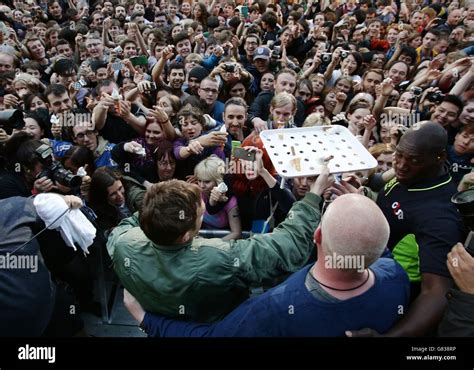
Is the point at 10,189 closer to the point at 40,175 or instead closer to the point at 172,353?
the point at 40,175

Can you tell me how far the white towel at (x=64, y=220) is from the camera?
1.43 metres

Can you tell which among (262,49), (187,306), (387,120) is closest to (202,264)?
(187,306)

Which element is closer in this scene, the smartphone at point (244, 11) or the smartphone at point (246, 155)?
the smartphone at point (246, 155)

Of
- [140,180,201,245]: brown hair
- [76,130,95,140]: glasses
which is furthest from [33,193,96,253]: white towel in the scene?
[76,130,95,140]: glasses

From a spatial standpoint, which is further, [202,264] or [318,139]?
[318,139]

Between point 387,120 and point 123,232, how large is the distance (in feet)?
6.74

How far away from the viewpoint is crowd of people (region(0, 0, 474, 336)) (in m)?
1.13

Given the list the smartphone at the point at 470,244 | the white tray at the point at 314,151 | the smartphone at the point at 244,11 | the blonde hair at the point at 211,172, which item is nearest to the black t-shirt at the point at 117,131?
the blonde hair at the point at 211,172

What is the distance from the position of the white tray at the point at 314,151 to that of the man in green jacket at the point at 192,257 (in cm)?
7

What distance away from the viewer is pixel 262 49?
401 centimetres

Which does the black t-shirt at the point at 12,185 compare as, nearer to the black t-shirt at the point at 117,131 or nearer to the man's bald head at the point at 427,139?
the black t-shirt at the point at 117,131

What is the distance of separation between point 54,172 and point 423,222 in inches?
62.3

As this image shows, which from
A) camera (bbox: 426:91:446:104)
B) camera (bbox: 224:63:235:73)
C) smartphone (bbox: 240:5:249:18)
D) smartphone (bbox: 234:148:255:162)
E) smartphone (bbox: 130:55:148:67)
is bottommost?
smartphone (bbox: 130:55:148:67)

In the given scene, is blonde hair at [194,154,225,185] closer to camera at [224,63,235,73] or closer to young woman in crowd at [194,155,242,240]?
young woman in crowd at [194,155,242,240]
